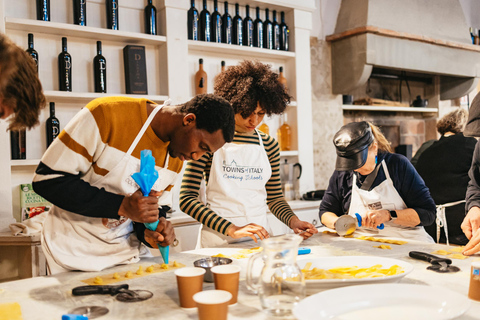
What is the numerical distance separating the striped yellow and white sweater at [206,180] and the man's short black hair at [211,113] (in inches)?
19.5

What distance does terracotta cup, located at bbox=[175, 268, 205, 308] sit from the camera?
109 centimetres

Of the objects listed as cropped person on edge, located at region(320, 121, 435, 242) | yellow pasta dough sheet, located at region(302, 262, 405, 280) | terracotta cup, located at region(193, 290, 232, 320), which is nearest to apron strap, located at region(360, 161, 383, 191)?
cropped person on edge, located at region(320, 121, 435, 242)

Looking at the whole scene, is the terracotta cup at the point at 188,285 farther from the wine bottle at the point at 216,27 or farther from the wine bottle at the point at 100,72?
the wine bottle at the point at 216,27

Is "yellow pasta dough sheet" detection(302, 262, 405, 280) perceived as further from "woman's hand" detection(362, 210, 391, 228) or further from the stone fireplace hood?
the stone fireplace hood

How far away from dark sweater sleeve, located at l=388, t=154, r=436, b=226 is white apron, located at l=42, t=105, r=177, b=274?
1.36 metres

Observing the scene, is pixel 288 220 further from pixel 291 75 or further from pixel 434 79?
pixel 434 79

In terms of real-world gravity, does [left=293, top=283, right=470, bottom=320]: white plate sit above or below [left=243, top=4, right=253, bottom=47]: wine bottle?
below

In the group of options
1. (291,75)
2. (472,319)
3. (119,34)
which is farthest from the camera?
(291,75)

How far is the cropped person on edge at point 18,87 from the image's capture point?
3.70 ft

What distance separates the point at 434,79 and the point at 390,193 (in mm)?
4059

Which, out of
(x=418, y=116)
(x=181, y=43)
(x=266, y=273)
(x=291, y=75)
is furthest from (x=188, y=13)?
(x=418, y=116)

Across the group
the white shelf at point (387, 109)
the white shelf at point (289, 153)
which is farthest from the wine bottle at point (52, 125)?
the white shelf at point (387, 109)

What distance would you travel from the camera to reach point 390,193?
7.53 feet

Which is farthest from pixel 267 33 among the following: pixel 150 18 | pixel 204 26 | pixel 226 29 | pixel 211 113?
pixel 211 113
